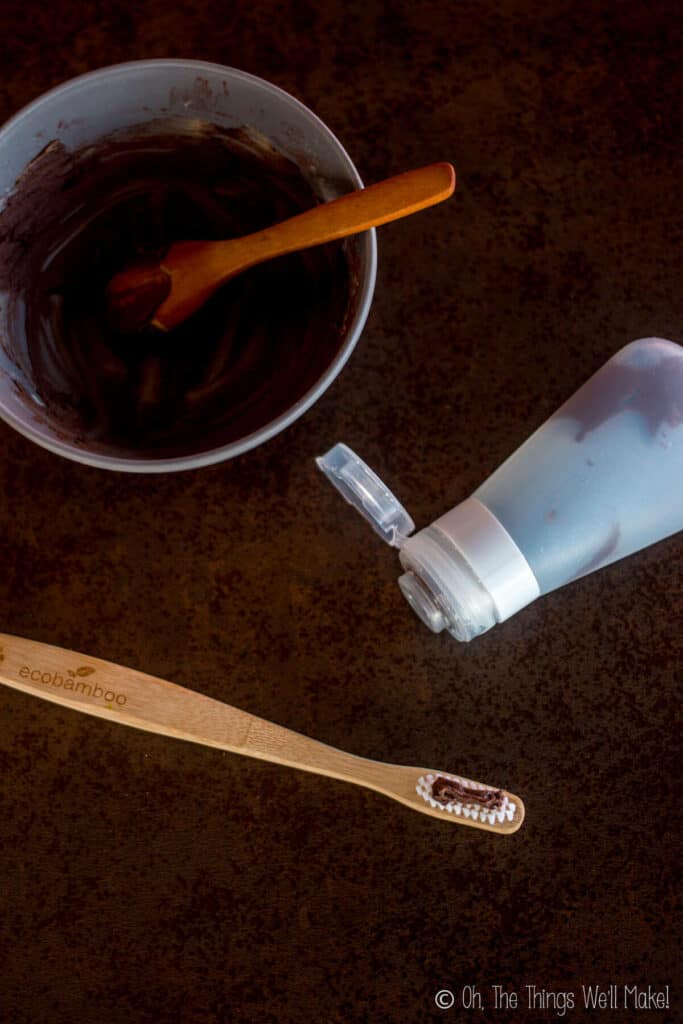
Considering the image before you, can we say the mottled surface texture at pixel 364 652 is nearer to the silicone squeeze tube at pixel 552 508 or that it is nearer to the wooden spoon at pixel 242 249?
the silicone squeeze tube at pixel 552 508

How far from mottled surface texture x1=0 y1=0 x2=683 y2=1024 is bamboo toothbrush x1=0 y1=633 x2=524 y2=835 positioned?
2cm

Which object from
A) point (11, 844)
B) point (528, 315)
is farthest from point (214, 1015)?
point (528, 315)

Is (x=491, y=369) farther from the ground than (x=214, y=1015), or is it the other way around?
(x=491, y=369)

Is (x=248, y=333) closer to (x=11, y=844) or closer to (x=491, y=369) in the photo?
(x=491, y=369)

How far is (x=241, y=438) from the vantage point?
1.57ft

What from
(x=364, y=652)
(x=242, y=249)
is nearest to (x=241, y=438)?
(x=242, y=249)

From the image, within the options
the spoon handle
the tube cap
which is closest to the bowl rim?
the spoon handle

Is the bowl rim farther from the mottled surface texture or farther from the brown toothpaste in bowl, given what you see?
the mottled surface texture

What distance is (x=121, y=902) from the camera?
2.06 feet

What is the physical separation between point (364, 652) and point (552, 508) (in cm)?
17

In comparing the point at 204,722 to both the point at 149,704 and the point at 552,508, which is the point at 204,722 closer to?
the point at 149,704

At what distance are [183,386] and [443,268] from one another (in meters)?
0.23

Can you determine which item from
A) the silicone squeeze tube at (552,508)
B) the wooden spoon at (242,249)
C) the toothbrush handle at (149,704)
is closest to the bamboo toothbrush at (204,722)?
the toothbrush handle at (149,704)

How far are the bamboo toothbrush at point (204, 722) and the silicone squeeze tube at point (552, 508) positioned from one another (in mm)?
111
